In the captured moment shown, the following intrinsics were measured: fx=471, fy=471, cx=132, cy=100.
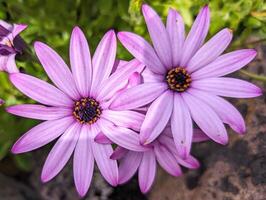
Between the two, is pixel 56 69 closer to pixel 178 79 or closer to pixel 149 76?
pixel 149 76

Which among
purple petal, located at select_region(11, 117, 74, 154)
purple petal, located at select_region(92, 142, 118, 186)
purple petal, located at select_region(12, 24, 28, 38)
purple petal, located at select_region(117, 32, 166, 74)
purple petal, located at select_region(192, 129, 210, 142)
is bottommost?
purple petal, located at select_region(192, 129, 210, 142)

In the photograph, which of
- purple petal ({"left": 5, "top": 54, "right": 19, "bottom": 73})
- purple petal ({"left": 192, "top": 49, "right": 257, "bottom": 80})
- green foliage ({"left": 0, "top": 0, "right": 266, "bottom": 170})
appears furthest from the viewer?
green foliage ({"left": 0, "top": 0, "right": 266, "bottom": 170})

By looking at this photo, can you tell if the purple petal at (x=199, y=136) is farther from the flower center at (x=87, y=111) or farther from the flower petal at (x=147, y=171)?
the flower center at (x=87, y=111)

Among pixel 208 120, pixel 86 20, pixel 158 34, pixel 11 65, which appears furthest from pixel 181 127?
pixel 86 20

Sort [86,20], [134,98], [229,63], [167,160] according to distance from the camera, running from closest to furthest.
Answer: [134,98], [229,63], [167,160], [86,20]

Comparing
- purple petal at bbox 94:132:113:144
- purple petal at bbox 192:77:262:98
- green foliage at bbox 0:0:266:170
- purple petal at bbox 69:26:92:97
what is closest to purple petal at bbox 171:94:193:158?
purple petal at bbox 192:77:262:98

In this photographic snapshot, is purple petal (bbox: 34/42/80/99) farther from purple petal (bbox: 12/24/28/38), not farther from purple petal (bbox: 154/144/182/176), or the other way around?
purple petal (bbox: 154/144/182/176)

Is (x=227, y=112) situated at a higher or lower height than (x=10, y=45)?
lower

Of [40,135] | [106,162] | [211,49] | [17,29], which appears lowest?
[106,162]

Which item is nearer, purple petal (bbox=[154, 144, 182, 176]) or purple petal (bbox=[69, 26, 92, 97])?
purple petal (bbox=[69, 26, 92, 97])
